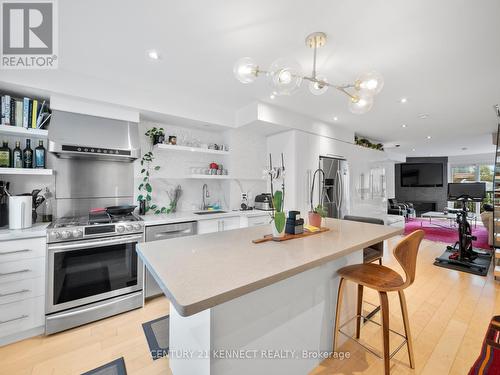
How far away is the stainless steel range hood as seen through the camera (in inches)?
87.9

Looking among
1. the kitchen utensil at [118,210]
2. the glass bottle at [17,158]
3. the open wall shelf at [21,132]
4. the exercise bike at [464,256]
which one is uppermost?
the open wall shelf at [21,132]

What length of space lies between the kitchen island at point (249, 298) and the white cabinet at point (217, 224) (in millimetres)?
1267

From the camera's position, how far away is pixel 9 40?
5.94ft

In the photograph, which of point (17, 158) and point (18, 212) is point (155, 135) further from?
point (18, 212)

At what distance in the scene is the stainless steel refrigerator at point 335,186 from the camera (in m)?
4.12

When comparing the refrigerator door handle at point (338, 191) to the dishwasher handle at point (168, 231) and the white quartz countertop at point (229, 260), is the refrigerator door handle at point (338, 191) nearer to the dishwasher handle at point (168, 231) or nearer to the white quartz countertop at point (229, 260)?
the white quartz countertop at point (229, 260)

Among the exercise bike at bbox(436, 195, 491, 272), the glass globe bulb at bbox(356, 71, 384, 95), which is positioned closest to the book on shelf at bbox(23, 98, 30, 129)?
the glass globe bulb at bbox(356, 71, 384, 95)

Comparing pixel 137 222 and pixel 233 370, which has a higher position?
pixel 137 222

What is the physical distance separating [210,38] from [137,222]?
6.30ft

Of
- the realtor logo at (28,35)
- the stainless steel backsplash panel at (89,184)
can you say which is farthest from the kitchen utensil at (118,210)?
the realtor logo at (28,35)

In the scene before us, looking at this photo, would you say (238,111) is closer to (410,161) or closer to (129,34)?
(129,34)

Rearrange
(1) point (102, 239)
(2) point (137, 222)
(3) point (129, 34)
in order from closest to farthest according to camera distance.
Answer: (3) point (129, 34), (1) point (102, 239), (2) point (137, 222)

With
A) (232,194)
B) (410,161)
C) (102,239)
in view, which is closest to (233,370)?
(102,239)

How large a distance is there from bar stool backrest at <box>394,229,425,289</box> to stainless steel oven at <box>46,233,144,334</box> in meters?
2.35
